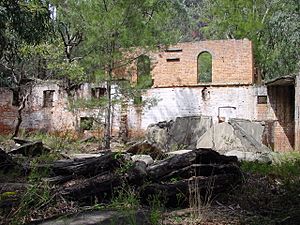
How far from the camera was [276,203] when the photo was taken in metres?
5.29

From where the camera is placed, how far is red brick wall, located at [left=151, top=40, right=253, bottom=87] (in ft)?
73.1

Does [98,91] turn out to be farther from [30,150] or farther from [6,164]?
[6,164]

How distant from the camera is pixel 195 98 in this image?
2234 centimetres

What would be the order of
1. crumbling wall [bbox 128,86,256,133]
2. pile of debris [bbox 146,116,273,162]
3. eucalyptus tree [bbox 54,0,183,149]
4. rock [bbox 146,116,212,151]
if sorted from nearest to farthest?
pile of debris [bbox 146,116,273,162]
eucalyptus tree [bbox 54,0,183,149]
rock [bbox 146,116,212,151]
crumbling wall [bbox 128,86,256,133]

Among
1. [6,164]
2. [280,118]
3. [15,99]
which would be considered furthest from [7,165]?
[15,99]

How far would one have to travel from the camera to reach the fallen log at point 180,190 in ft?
17.1

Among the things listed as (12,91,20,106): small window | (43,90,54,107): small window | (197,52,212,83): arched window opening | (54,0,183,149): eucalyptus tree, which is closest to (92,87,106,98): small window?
(43,90,54,107): small window

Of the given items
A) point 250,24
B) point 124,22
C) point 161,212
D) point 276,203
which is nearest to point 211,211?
point 161,212

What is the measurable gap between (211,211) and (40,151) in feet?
24.1

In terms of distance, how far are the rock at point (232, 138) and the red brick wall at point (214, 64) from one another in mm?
5559

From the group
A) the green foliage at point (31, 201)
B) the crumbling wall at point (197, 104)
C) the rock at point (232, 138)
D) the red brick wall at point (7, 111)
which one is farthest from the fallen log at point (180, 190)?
the red brick wall at point (7, 111)

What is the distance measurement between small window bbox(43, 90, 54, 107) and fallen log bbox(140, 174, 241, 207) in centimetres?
2072

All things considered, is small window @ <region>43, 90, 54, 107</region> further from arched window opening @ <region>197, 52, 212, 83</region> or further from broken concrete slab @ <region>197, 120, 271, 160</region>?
arched window opening @ <region>197, 52, 212, 83</region>

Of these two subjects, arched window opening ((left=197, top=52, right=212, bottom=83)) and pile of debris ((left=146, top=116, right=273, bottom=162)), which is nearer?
pile of debris ((left=146, top=116, right=273, bottom=162))
